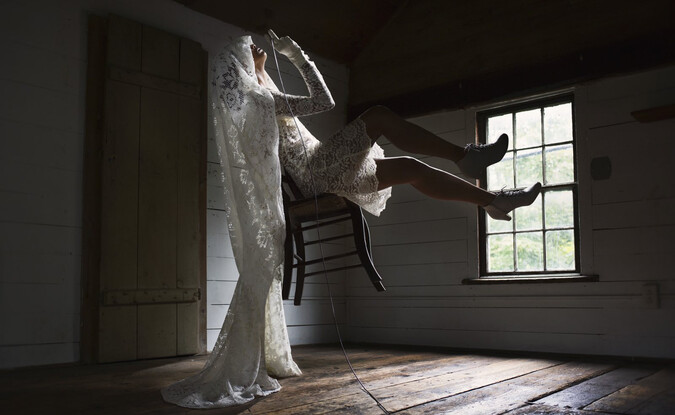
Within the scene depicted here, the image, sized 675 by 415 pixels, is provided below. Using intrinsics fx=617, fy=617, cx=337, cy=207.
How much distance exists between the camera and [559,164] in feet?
12.2

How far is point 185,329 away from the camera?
3.54m

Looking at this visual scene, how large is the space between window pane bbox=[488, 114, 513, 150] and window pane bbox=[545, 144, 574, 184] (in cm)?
27

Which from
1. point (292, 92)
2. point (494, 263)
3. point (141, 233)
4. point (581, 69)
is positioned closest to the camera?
point (141, 233)

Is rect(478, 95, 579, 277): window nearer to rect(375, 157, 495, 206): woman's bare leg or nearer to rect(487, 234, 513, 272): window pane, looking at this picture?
rect(487, 234, 513, 272): window pane

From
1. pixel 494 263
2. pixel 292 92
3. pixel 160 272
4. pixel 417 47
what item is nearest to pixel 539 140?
pixel 494 263

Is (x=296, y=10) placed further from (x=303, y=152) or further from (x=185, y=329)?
(x=185, y=329)

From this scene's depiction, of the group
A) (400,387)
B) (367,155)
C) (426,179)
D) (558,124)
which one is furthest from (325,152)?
(558,124)

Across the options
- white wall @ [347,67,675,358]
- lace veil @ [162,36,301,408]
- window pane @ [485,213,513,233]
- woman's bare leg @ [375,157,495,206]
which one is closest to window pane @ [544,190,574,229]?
white wall @ [347,67,675,358]

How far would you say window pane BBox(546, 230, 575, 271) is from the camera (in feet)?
11.9

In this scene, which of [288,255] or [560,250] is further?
[560,250]

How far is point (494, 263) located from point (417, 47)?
1638 millimetres

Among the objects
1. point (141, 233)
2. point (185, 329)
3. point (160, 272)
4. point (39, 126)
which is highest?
point (39, 126)

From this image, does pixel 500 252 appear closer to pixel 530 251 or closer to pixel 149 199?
pixel 530 251

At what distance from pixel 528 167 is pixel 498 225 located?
0.41 metres
